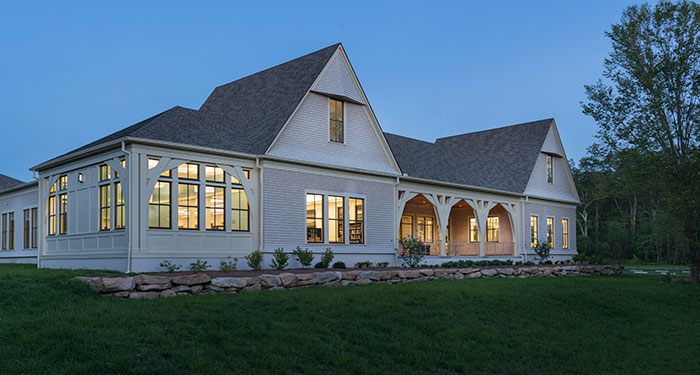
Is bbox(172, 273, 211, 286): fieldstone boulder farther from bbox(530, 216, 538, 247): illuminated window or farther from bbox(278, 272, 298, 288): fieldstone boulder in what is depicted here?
bbox(530, 216, 538, 247): illuminated window

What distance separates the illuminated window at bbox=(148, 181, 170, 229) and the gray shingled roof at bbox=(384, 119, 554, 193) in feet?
35.7

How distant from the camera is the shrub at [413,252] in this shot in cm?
2197

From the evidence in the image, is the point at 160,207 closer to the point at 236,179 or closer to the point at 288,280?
the point at 236,179

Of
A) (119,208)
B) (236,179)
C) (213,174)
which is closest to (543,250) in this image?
(236,179)

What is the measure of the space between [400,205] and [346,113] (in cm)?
444

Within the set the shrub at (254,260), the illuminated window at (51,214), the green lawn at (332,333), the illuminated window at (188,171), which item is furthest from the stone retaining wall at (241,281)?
the illuminated window at (51,214)

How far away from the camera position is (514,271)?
21109mm

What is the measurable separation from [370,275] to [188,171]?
578cm

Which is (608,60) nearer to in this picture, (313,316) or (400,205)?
(400,205)

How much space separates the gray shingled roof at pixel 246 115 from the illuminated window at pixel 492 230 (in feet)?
47.3

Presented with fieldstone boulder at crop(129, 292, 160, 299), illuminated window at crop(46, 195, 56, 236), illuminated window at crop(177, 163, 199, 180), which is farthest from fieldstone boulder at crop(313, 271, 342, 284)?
illuminated window at crop(46, 195, 56, 236)

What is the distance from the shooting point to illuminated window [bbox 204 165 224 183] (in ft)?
55.9

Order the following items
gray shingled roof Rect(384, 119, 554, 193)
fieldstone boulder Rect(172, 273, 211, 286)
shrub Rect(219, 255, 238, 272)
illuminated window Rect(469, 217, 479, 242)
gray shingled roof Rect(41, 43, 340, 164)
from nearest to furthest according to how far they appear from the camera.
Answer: fieldstone boulder Rect(172, 273, 211, 286)
shrub Rect(219, 255, 238, 272)
gray shingled roof Rect(41, 43, 340, 164)
gray shingled roof Rect(384, 119, 554, 193)
illuminated window Rect(469, 217, 479, 242)

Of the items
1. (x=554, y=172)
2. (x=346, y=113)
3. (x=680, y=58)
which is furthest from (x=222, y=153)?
(x=554, y=172)
